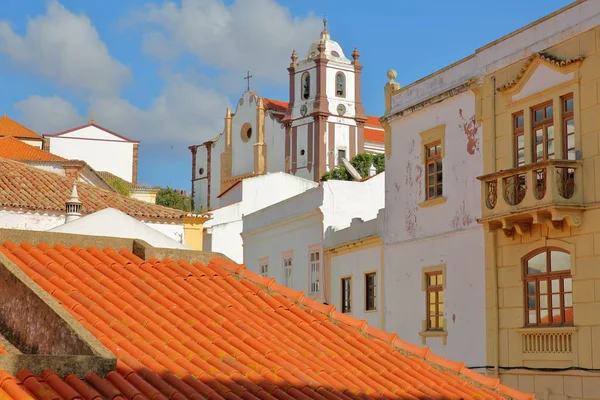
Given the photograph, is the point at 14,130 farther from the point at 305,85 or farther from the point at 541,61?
the point at 541,61

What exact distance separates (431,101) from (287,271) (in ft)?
35.1

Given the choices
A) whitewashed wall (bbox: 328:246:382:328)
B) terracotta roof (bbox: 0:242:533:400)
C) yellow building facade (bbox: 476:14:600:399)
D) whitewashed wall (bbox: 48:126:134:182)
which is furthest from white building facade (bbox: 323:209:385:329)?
whitewashed wall (bbox: 48:126:134:182)

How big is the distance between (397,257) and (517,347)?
18.7ft

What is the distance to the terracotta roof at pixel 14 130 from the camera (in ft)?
222

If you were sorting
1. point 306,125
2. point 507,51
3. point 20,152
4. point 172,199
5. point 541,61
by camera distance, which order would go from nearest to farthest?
point 541,61 < point 507,51 < point 20,152 < point 306,125 < point 172,199

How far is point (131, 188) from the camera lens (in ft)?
177

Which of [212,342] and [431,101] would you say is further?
[431,101]

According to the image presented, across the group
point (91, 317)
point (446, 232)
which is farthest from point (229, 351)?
point (446, 232)

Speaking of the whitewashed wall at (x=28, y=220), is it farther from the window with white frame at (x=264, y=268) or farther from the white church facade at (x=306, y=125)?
the white church facade at (x=306, y=125)

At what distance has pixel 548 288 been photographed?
20234 mm

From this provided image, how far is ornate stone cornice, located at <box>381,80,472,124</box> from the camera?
914 inches

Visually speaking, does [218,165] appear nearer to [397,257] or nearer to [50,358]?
[397,257]

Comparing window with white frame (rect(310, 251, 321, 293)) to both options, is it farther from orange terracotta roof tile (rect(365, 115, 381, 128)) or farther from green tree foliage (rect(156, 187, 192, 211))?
orange terracotta roof tile (rect(365, 115, 381, 128))

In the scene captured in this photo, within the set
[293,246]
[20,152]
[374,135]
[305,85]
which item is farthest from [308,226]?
[374,135]
